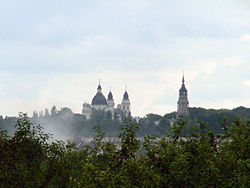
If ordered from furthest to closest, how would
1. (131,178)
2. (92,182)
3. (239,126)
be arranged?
(239,126), (131,178), (92,182)

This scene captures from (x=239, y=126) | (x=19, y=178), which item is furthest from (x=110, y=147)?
(x=239, y=126)

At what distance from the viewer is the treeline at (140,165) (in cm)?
2512

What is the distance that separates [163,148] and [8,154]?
884cm

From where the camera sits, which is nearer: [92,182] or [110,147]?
[92,182]

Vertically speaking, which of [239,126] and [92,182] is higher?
[239,126]

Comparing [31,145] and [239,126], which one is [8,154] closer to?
[31,145]

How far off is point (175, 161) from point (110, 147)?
4.12 metres

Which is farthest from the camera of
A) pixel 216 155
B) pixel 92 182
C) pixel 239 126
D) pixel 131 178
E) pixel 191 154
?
pixel 239 126

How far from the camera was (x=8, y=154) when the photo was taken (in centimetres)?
3222

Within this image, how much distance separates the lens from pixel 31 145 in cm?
3331

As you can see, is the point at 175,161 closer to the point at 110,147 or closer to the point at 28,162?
the point at 110,147

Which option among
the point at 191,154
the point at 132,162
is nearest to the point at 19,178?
the point at 132,162

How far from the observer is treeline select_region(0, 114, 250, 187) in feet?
82.4

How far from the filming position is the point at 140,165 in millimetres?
25734
